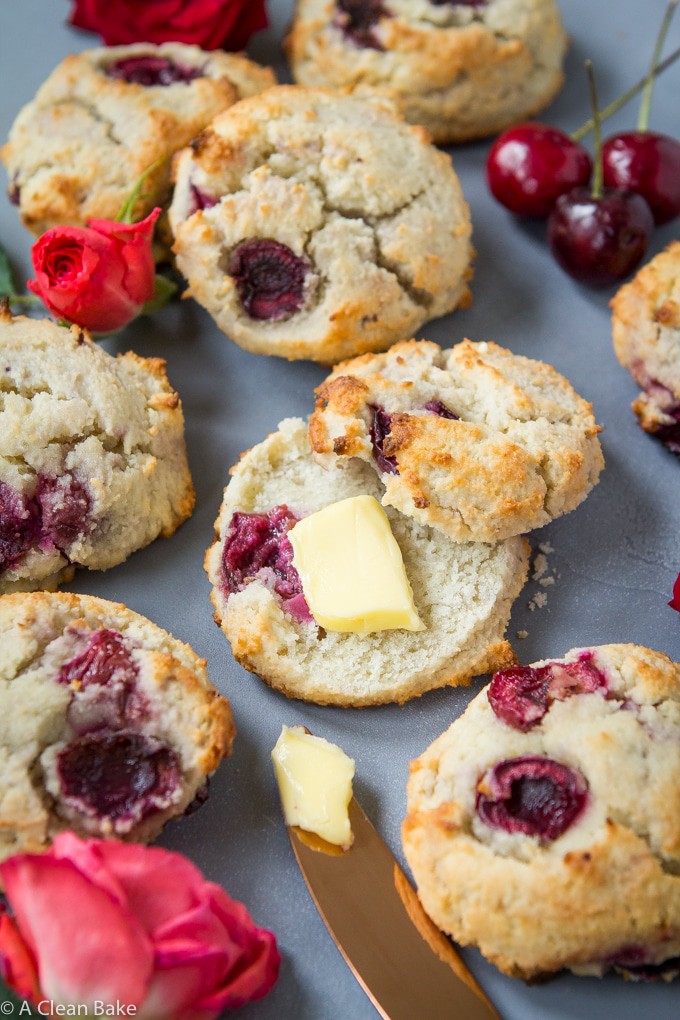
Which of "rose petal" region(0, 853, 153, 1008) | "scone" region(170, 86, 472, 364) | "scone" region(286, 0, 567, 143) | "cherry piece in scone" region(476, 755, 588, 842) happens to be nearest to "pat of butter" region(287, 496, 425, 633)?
"cherry piece in scone" region(476, 755, 588, 842)

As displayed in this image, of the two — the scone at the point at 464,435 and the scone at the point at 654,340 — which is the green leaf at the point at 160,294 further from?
the scone at the point at 654,340

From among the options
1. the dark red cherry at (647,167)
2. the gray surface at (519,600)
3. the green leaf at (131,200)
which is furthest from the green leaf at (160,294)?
the dark red cherry at (647,167)

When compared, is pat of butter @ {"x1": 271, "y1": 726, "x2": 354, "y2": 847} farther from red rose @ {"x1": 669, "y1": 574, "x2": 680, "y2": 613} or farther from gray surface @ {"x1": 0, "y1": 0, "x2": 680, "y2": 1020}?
red rose @ {"x1": 669, "y1": 574, "x2": 680, "y2": 613}

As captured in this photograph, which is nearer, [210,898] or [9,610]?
[210,898]

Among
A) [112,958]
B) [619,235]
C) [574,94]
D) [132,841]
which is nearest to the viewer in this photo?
[112,958]

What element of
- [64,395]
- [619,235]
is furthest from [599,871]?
[619,235]

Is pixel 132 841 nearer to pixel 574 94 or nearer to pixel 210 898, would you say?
pixel 210 898
